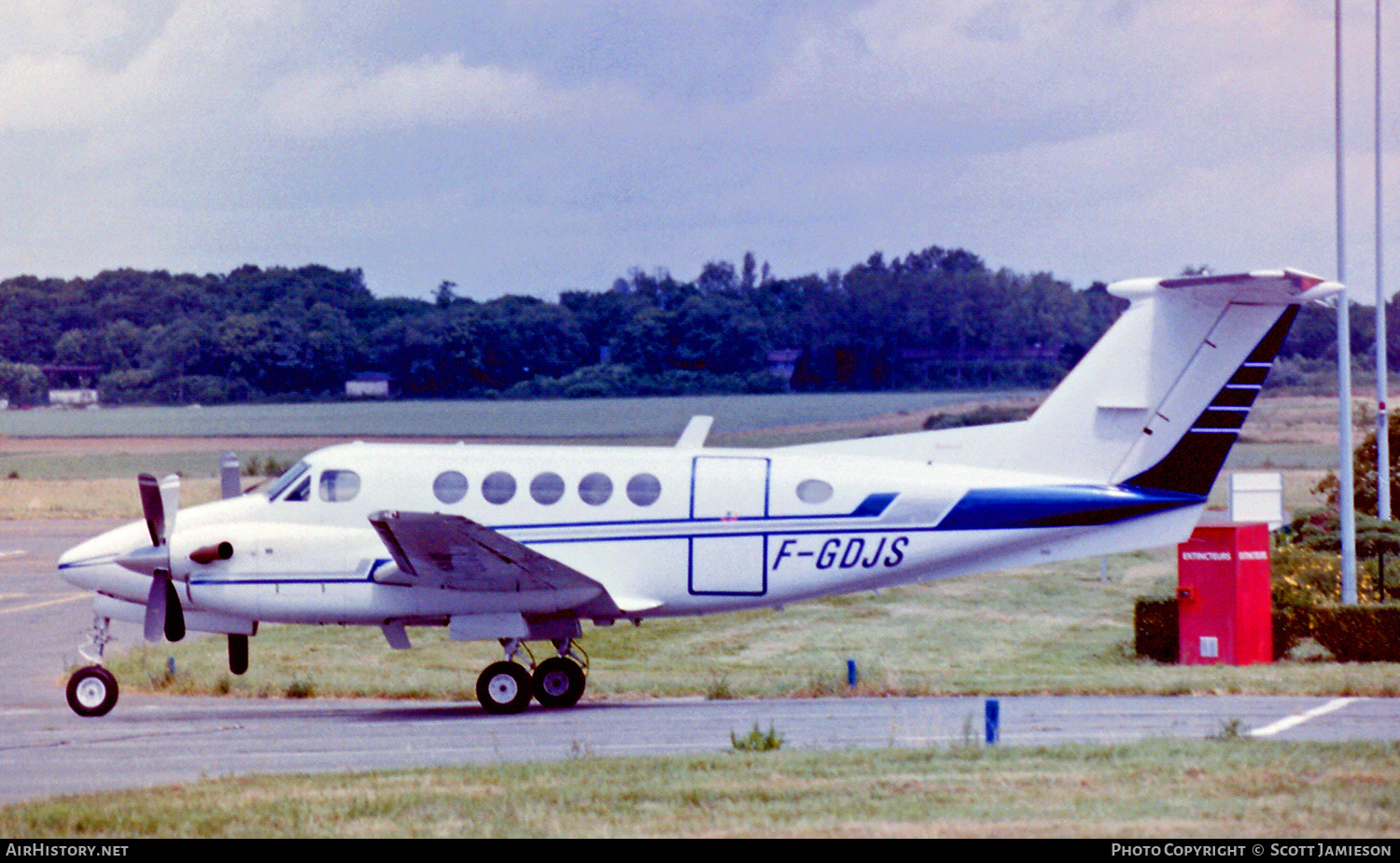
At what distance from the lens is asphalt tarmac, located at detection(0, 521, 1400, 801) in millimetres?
14453

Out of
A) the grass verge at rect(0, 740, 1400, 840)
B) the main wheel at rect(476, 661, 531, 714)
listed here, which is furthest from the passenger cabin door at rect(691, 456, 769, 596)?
the grass verge at rect(0, 740, 1400, 840)

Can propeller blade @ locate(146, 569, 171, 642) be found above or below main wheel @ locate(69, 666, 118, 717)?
above

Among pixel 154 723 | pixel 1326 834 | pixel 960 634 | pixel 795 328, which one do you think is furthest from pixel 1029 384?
pixel 1326 834

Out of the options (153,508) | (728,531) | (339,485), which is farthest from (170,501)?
(728,531)

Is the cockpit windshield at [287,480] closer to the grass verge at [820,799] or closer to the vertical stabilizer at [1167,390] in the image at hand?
the grass verge at [820,799]

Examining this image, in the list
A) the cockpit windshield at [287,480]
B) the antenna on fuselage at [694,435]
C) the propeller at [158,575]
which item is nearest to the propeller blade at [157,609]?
the propeller at [158,575]

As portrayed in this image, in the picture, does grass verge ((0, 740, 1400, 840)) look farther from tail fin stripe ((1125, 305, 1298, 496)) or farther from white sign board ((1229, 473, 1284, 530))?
white sign board ((1229, 473, 1284, 530))

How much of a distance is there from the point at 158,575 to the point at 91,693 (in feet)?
5.31

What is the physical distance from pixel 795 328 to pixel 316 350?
80.3ft

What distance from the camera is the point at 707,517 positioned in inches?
716

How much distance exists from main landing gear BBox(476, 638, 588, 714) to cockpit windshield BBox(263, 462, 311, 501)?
10.1 feet

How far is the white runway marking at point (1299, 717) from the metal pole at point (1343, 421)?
644cm

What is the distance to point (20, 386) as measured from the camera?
8112 centimetres

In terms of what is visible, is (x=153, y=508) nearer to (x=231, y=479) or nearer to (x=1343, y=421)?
(x=231, y=479)
